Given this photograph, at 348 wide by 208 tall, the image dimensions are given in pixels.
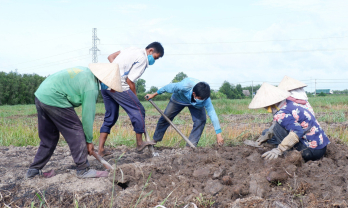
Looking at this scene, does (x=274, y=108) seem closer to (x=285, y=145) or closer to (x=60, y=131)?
(x=285, y=145)

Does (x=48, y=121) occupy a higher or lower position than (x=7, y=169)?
higher

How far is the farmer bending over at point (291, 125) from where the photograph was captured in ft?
11.0

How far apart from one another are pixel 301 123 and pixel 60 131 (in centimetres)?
258

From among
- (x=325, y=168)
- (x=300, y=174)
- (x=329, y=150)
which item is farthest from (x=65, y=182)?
(x=329, y=150)

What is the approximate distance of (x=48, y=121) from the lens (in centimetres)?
315

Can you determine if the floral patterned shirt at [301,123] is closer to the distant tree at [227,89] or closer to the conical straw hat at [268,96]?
the conical straw hat at [268,96]

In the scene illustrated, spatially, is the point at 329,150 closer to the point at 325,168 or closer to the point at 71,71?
the point at 325,168

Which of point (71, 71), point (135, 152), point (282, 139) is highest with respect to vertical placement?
point (71, 71)

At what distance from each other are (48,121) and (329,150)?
3.42 metres

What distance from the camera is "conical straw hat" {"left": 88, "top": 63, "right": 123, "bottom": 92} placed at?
9.69 feet

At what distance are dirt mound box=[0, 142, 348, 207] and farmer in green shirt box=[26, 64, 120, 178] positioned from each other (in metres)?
0.40

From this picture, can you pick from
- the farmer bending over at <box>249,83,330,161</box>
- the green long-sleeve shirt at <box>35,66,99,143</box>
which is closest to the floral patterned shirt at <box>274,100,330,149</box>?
the farmer bending over at <box>249,83,330,161</box>

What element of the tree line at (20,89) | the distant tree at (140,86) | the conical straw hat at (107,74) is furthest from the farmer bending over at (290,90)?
the distant tree at (140,86)

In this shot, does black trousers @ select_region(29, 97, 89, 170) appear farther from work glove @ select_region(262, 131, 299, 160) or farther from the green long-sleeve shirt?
work glove @ select_region(262, 131, 299, 160)
